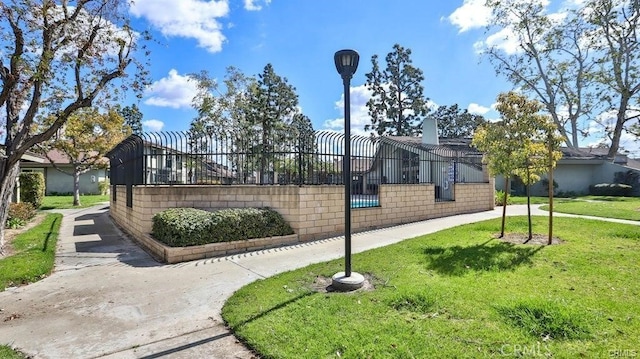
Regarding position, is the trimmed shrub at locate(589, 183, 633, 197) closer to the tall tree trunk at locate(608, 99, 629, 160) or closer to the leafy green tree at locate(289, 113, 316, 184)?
the tall tree trunk at locate(608, 99, 629, 160)

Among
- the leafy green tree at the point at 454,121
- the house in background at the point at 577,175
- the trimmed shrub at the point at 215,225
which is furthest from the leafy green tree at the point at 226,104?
the leafy green tree at the point at 454,121

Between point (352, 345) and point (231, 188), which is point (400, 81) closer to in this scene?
point (231, 188)

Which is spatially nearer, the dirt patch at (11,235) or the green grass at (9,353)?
the green grass at (9,353)

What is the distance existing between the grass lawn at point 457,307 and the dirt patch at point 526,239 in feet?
2.04

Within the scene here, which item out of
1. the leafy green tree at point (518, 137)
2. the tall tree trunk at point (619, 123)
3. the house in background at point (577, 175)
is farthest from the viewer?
the house in background at point (577, 175)

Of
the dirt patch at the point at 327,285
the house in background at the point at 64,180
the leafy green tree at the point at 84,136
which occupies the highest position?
the leafy green tree at the point at 84,136

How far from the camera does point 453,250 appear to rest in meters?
6.36

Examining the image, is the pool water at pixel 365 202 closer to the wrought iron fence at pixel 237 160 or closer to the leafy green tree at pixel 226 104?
the wrought iron fence at pixel 237 160

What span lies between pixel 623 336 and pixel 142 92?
1025cm

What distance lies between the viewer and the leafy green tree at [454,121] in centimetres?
4580

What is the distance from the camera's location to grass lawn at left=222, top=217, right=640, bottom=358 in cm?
292

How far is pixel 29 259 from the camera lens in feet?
21.1

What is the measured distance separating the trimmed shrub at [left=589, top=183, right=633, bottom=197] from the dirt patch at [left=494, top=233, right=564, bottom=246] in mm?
20198

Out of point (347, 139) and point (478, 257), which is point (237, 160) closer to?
point (347, 139)
